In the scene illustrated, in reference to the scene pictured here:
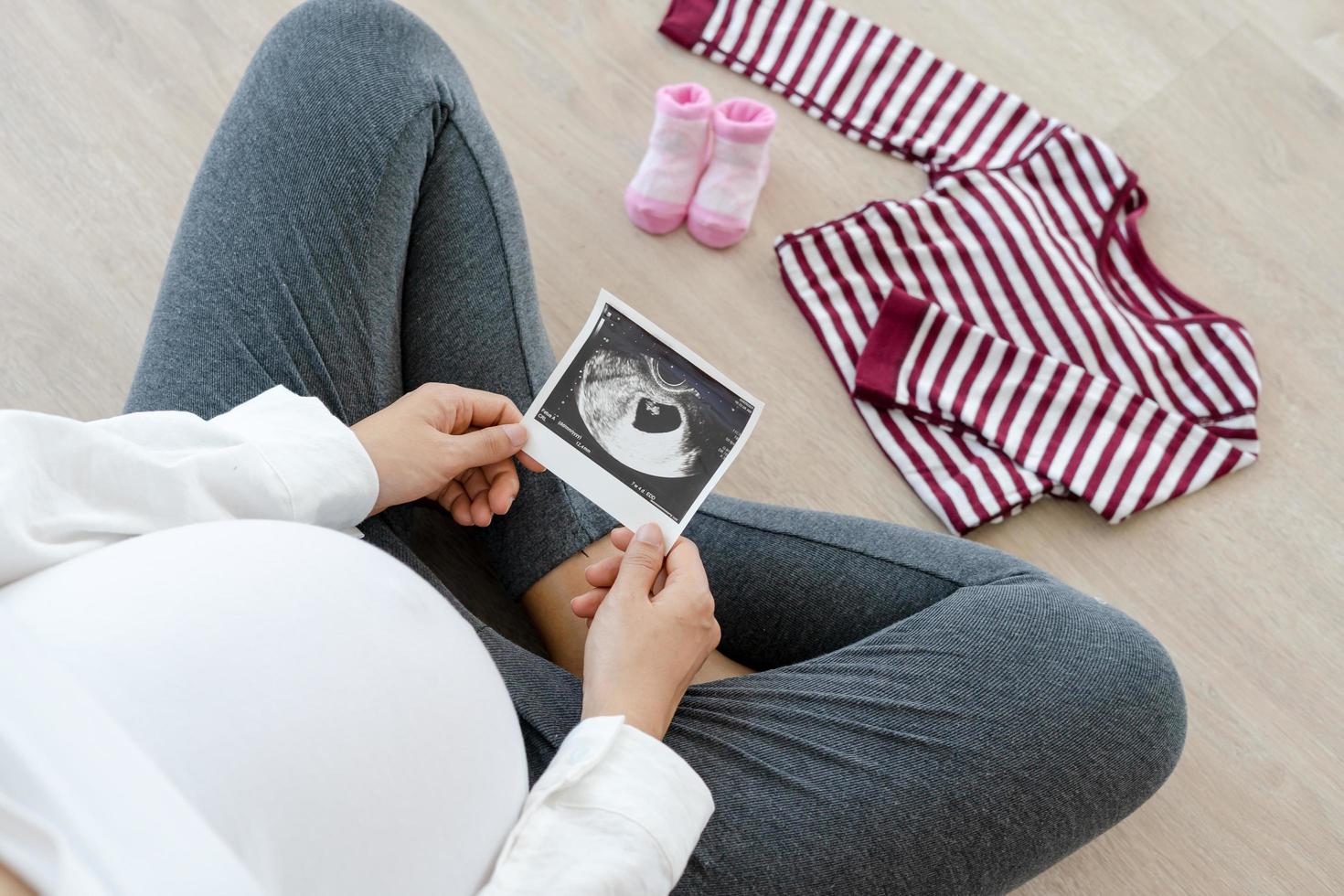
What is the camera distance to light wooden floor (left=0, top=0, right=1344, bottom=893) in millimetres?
1122

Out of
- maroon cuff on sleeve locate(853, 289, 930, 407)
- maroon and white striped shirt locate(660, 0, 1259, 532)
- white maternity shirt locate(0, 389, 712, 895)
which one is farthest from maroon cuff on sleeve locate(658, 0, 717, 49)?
white maternity shirt locate(0, 389, 712, 895)

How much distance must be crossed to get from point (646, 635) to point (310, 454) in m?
0.26

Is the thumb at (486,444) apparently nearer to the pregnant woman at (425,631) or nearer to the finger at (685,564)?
the pregnant woman at (425,631)

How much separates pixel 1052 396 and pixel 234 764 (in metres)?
1.02

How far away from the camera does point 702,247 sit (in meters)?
1.28

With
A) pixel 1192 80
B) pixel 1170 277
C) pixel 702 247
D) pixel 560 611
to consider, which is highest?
pixel 1192 80

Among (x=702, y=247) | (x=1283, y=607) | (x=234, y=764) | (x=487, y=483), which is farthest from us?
(x=702, y=247)

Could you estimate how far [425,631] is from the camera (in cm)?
51

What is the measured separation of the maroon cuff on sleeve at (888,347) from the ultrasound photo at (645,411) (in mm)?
368

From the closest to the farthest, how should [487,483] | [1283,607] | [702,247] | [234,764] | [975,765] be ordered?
[234,764]
[975,765]
[487,483]
[1283,607]
[702,247]

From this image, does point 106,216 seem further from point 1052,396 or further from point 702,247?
point 1052,396

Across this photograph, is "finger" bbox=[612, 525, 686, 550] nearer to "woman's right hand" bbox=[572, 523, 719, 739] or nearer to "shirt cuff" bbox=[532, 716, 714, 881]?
"woman's right hand" bbox=[572, 523, 719, 739]

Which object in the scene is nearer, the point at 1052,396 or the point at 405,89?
the point at 405,89

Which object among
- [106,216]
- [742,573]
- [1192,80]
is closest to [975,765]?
[742,573]
